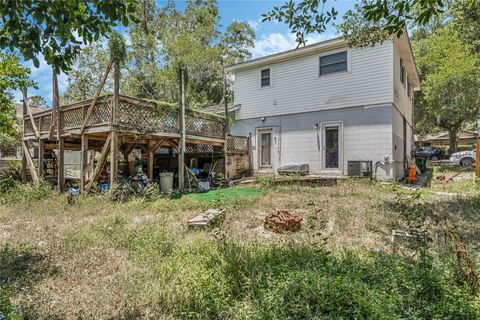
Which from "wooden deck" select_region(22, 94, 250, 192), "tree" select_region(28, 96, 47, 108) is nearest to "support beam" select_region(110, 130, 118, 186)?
"wooden deck" select_region(22, 94, 250, 192)

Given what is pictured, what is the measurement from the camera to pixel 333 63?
1167 centimetres

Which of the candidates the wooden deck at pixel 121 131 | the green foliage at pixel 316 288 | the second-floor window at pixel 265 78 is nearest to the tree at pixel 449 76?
the second-floor window at pixel 265 78

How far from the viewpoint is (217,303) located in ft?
8.89

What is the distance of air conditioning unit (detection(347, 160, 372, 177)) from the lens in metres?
10.6

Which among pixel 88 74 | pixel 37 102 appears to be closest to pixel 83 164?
pixel 88 74

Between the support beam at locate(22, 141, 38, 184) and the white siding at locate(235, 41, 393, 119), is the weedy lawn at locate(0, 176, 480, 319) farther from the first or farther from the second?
the support beam at locate(22, 141, 38, 184)

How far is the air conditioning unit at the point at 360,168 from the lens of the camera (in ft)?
34.8

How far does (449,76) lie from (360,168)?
1330cm

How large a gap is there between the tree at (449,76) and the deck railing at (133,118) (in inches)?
633

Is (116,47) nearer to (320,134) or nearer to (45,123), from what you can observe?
(45,123)

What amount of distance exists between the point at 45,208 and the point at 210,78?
17649 millimetres

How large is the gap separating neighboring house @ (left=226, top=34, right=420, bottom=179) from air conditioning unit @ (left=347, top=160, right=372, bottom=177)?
27cm

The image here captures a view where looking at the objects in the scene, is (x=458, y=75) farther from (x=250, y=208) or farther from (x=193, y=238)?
(x=193, y=238)

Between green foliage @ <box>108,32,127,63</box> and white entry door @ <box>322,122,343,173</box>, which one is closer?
green foliage @ <box>108,32,127,63</box>
